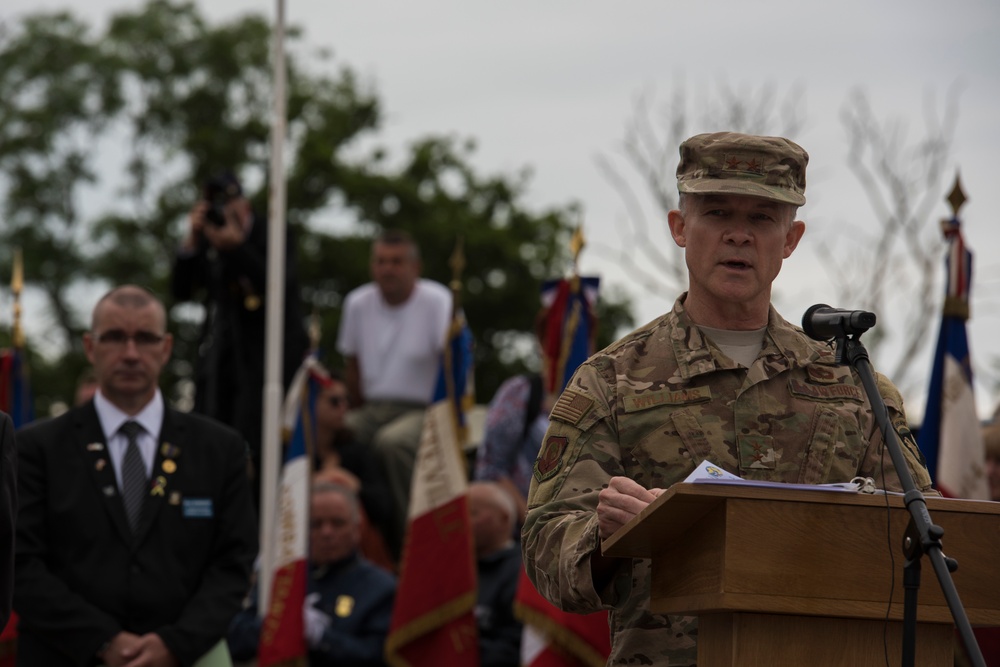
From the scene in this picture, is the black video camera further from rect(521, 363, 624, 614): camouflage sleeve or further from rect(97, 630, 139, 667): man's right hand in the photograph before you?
rect(521, 363, 624, 614): camouflage sleeve

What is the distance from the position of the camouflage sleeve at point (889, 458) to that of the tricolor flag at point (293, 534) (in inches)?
203

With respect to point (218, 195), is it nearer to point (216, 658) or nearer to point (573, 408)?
point (216, 658)

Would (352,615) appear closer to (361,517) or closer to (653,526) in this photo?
(361,517)

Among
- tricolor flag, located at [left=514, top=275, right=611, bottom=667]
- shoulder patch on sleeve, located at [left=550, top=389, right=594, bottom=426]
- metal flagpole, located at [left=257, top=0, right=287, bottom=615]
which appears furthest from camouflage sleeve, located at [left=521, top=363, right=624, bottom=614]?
metal flagpole, located at [left=257, top=0, right=287, bottom=615]

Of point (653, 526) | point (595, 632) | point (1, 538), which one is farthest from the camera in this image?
point (595, 632)

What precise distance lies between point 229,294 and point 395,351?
63.6 inches

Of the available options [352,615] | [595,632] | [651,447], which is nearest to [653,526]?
[651,447]

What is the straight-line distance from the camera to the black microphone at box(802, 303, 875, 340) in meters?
3.55

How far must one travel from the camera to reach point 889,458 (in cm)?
392

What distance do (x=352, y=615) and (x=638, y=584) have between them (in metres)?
5.25

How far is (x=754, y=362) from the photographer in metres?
4.00

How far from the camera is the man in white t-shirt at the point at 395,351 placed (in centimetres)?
1091

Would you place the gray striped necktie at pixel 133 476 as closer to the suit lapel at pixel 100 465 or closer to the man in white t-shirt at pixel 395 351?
the suit lapel at pixel 100 465

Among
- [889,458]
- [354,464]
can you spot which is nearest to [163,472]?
[889,458]
